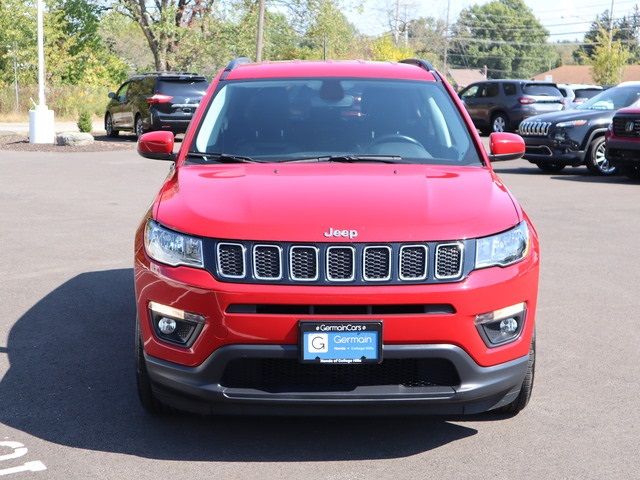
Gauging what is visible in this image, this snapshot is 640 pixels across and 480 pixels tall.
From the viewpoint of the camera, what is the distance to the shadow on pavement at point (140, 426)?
4762 millimetres

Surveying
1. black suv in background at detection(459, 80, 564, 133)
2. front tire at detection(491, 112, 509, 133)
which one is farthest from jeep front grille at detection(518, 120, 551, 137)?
front tire at detection(491, 112, 509, 133)

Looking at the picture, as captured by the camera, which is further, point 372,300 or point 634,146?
point 634,146

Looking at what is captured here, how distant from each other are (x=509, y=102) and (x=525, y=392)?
86.4 ft

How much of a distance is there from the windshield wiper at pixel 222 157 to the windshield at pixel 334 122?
0.05 metres

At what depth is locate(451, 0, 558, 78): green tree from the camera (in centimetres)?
14975

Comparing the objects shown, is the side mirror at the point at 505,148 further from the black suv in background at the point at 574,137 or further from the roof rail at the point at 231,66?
the black suv in background at the point at 574,137

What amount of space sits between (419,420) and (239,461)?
1018mm

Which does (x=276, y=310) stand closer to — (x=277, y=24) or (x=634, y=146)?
(x=634, y=146)

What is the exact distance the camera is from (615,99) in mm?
19719

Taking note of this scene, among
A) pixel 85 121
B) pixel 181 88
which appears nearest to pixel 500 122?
pixel 181 88

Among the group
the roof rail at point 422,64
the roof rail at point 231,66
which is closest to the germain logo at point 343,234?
the roof rail at point 231,66

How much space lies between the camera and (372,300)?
435cm

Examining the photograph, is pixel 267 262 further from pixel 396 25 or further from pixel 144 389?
pixel 396 25

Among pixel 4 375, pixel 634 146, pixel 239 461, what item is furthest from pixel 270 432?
pixel 634 146
